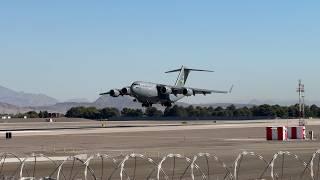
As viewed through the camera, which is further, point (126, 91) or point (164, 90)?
point (164, 90)

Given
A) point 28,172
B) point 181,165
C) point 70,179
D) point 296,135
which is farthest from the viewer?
point 296,135

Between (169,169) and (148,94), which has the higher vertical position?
(148,94)

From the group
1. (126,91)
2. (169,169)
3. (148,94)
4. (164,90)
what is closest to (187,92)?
(164,90)

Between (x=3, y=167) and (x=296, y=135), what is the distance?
31788 millimetres

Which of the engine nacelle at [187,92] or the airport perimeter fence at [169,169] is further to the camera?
the engine nacelle at [187,92]

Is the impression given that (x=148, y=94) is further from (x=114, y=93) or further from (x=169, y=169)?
(x=169, y=169)

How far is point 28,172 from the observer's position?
83.5 feet

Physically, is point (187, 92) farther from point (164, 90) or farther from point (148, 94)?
point (148, 94)

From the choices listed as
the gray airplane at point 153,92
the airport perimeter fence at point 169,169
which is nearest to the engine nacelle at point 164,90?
the gray airplane at point 153,92

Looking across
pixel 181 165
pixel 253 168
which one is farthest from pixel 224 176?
pixel 181 165

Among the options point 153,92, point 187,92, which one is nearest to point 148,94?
point 153,92

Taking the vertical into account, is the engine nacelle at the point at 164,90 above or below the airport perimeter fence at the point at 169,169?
above

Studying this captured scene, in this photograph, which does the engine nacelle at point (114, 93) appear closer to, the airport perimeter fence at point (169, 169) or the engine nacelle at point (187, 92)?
the engine nacelle at point (187, 92)

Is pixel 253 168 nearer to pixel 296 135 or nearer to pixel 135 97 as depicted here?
pixel 296 135
